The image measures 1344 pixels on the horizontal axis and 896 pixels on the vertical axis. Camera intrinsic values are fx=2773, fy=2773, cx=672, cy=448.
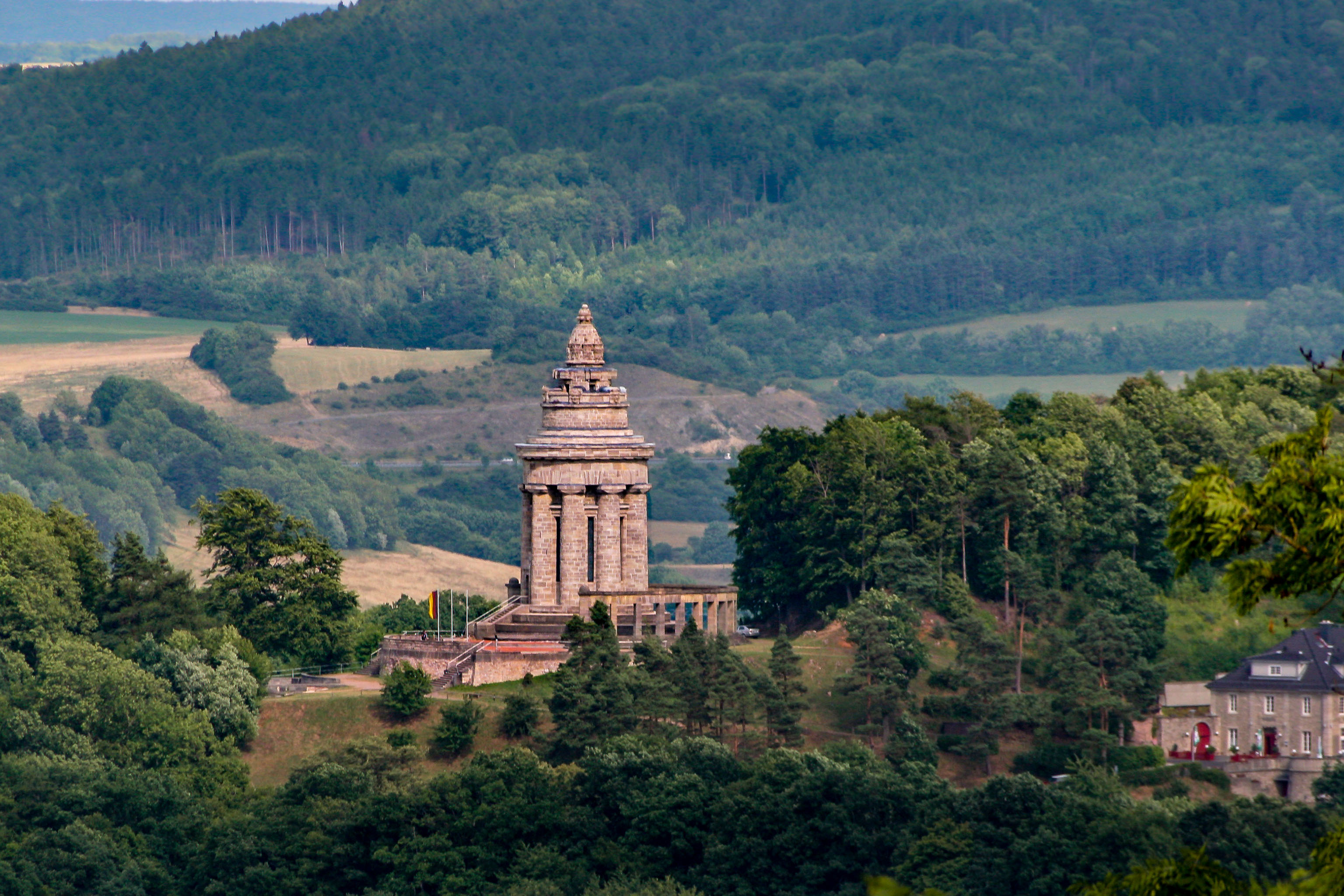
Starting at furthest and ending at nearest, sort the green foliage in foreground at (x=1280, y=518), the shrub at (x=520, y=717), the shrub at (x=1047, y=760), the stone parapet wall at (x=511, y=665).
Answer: the stone parapet wall at (x=511, y=665), the shrub at (x=1047, y=760), the shrub at (x=520, y=717), the green foliage in foreground at (x=1280, y=518)

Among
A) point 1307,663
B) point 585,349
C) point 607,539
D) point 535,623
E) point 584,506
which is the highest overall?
point 585,349

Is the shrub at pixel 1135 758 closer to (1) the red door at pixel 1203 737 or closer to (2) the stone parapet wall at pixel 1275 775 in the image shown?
(2) the stone parapet wall at pixel 1275 775

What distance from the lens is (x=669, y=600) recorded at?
98500 millimetres

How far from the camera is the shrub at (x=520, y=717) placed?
9112cm

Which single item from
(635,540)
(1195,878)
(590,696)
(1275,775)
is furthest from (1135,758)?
(1195,878)

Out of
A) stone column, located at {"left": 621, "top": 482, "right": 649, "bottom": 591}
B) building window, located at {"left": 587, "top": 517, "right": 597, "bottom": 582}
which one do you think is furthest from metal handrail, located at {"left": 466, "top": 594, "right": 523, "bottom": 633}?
stone column, located at {"left": 621, "top": 482, "right": 649, "bottom": 591}

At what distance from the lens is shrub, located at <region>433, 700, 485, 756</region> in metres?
91.3

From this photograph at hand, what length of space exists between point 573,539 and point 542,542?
1.10m

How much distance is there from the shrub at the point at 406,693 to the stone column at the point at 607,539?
24.5 ft

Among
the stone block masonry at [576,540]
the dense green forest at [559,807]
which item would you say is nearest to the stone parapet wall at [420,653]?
the stone block masonry at [576,540]

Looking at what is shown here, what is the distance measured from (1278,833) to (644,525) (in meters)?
25.3

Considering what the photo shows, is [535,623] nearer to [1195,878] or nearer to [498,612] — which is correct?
[498,612]

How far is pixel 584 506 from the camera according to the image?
96375 millimetres

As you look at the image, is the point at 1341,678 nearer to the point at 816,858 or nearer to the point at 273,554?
the point at 816,858
